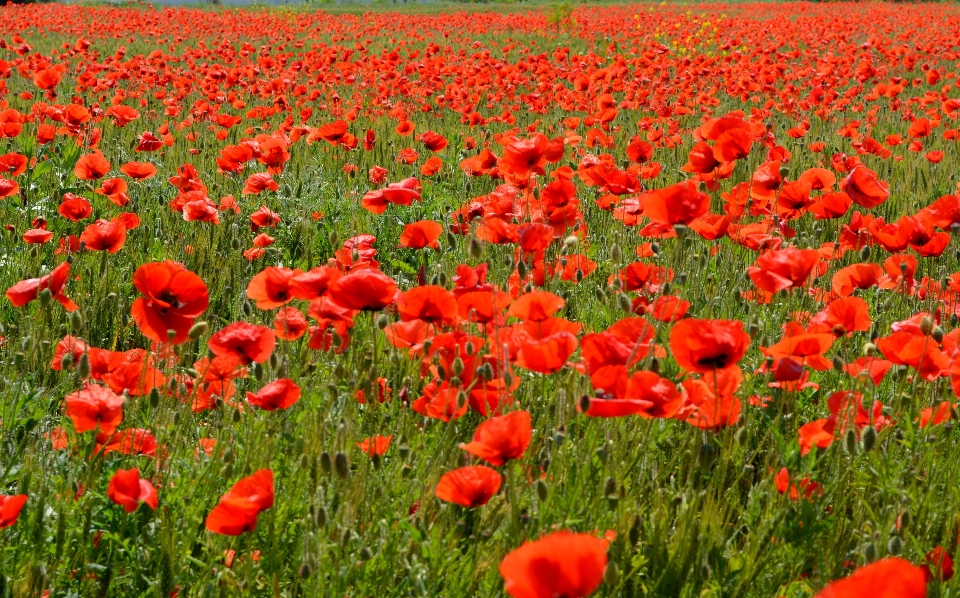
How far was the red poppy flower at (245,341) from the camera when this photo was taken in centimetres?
182

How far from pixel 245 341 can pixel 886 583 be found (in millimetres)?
1312

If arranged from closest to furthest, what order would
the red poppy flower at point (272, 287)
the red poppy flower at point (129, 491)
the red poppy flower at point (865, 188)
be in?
1. the red poppy flower at point (129, 491)
2. the red poppy flower at point (272, 287)
3. the red poppy flower at point (865, 188)

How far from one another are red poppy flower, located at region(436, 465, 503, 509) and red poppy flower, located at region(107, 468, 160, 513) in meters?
0.51

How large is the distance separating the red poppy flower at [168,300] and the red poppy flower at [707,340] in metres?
0.96

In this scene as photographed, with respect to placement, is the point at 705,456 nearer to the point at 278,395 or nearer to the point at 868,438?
the point at 868,438

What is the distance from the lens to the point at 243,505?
1.40 m

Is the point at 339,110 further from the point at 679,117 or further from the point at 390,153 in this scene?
the point at 679,117

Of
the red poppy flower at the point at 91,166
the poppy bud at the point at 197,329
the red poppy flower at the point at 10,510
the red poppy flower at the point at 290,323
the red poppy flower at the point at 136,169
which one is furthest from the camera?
the red poppy flower at the point at 136,169

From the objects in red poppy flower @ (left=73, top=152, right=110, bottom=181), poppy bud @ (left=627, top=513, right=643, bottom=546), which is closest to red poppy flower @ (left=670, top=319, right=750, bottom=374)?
poppy bud @ (left=627, top=513, right=643, bottom=546)

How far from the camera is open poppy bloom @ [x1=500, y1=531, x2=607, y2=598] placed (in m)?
0.93

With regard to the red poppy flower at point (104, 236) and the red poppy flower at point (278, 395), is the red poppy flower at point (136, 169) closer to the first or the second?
the red poppy flower at point (104, 236)

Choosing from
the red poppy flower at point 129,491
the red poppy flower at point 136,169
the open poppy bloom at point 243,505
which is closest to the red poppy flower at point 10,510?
the red poppy flower at point 129,491

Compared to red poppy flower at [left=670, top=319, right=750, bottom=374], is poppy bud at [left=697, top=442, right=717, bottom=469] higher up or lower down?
lower down

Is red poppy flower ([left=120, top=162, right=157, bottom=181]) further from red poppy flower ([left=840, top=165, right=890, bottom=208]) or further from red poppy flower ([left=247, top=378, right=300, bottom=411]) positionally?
red poppy flower ([left=840, top=165, right=890, bottom=208])
